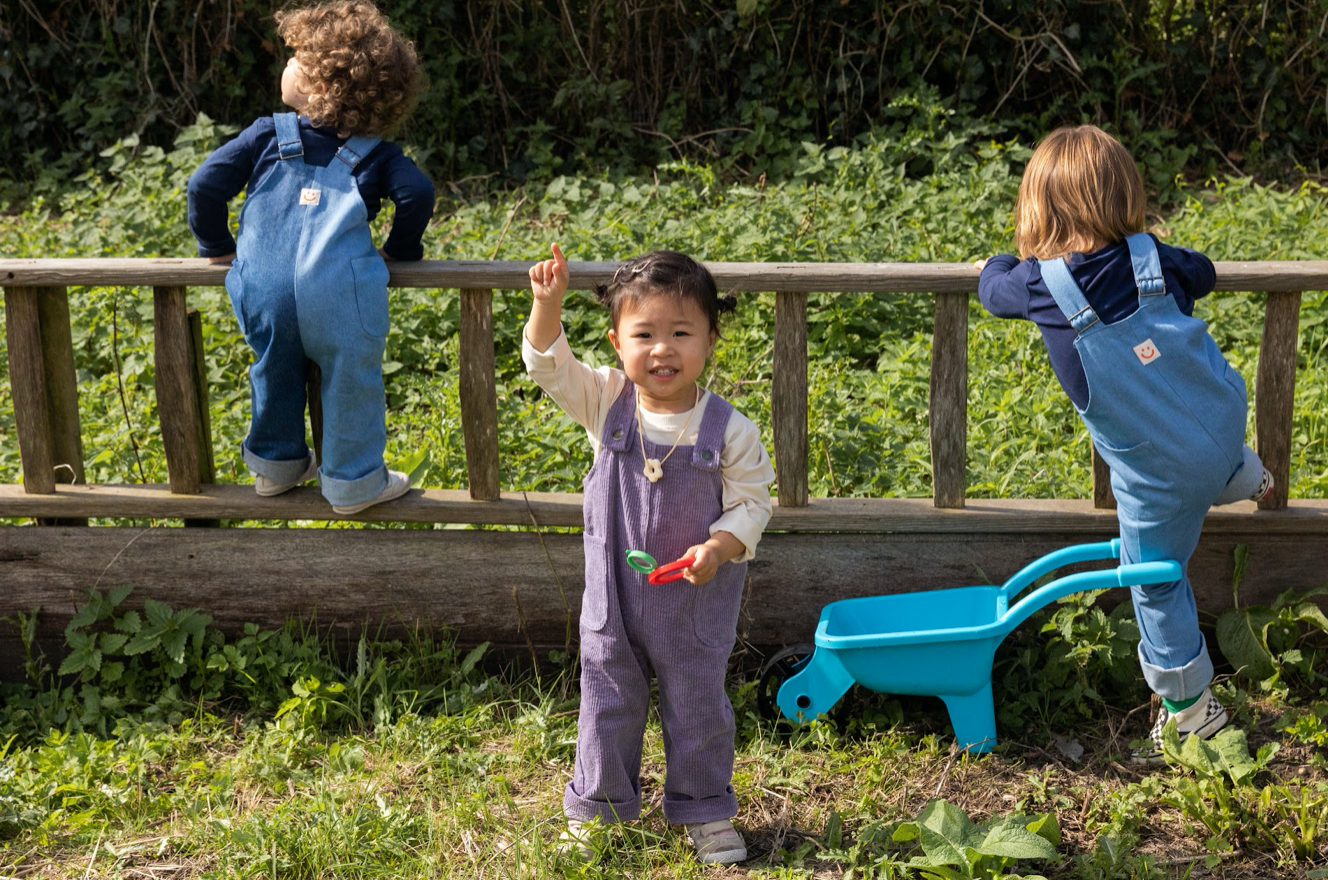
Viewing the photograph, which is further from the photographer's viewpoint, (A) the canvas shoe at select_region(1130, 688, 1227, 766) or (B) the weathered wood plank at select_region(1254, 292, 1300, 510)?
(B) the weathered wood plank at select_region(1254, 292, 1300, 510)

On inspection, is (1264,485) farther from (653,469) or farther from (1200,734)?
(653,469)

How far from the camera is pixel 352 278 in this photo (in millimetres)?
3311

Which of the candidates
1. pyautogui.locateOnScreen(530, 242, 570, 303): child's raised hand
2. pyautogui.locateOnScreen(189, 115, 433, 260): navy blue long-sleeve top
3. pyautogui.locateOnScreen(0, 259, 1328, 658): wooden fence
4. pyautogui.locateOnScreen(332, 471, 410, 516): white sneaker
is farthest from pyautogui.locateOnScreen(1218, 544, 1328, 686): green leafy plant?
pyautogui.locateOnScreen(189, 115, 433, 260): navy blue long-sleeve top

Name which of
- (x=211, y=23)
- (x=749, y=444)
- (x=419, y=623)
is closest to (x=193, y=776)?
(x=419, y=623)

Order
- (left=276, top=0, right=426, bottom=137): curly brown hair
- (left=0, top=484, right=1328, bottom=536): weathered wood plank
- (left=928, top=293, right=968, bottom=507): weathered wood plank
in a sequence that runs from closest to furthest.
Answer: (left=276, top=0, right=426, bottom=137): curly brown hair → (left=928, top=293, right=968, bottom=507): weathered wood plank → (left=0, top=484, right=1328, bottom=536): weathered wood plank

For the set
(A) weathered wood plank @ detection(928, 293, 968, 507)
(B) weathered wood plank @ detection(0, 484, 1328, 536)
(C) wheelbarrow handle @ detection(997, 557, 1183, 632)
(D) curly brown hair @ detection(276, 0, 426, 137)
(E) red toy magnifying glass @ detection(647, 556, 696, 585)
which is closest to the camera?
(E) red toy magnifying glass @ detection(647, 556, 696, 585)

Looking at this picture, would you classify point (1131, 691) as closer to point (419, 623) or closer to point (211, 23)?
point (419, 623)

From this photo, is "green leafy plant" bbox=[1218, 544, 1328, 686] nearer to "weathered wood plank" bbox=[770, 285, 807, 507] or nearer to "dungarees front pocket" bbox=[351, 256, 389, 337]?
"weathered wood plank" bbox=[770, 285, 807, 507]

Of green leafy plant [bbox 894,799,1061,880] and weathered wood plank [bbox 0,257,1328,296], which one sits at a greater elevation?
weathered wood plank [bbox 0,257,1328,296]

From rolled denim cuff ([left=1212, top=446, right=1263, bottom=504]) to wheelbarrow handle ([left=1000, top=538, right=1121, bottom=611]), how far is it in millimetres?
291

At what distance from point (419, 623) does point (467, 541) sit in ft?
0.92

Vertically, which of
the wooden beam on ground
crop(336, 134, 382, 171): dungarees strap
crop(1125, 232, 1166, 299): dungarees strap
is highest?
crop(336, 134, 382, 171): dungarees strap

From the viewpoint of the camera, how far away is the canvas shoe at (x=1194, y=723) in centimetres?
328

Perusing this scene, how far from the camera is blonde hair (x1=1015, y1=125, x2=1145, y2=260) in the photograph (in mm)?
3002
